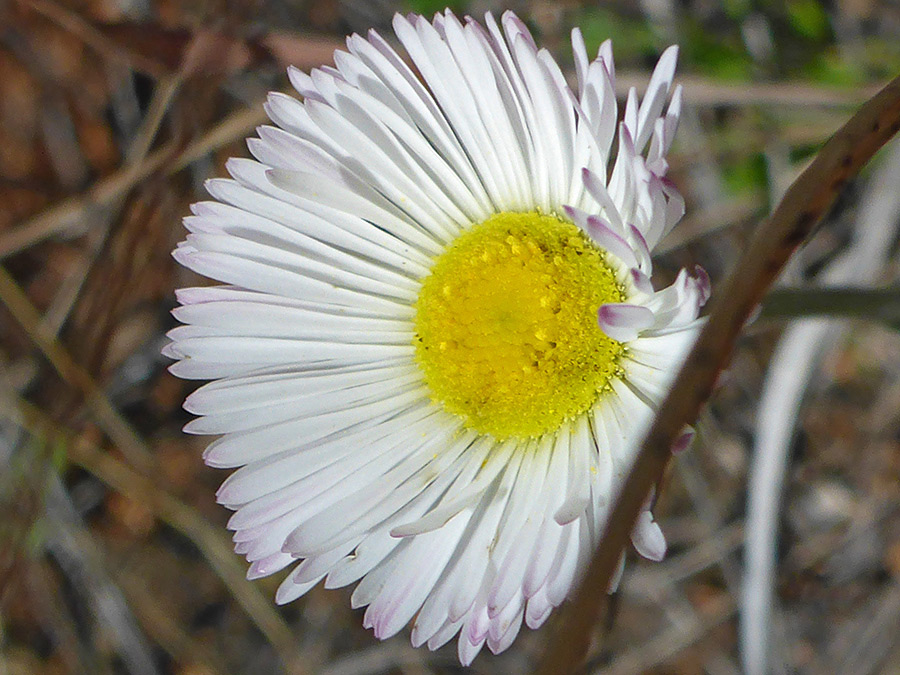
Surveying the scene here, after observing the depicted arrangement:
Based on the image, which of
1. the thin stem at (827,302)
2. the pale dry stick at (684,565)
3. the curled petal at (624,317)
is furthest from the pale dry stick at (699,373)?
the pale dry stick at (684,565)

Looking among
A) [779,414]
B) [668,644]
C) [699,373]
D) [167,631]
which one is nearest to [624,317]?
[699,373]

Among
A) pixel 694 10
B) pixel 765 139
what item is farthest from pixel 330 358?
pixel 694 10

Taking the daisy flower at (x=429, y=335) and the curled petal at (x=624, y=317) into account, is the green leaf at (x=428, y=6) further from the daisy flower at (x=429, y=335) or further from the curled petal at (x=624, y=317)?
the curled petal at (x=624, y=317)

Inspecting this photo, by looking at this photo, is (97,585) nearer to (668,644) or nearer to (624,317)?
(668,644)

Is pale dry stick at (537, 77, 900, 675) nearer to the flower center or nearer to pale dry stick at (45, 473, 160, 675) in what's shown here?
the flower center

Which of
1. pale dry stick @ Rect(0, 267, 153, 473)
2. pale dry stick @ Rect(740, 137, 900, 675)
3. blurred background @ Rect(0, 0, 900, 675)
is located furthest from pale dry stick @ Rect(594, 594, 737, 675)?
pale dry stick @ Rect(0, 267, 153, 473)

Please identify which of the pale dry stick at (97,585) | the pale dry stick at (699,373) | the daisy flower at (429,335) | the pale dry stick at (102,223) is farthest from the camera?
the pale dry stick at (97,585)
